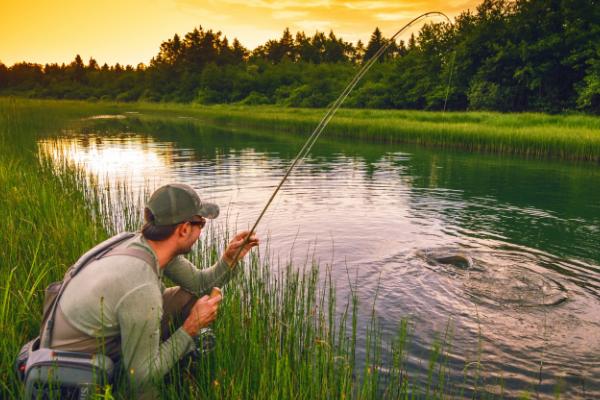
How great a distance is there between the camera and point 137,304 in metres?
2.46

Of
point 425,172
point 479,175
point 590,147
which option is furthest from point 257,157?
point 590,147

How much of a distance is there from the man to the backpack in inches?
2.1

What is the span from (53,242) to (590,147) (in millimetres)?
20721

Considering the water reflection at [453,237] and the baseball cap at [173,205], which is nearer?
the baseball cap at [173,205]

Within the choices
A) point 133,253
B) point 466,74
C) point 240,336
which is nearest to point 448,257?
point 240,336

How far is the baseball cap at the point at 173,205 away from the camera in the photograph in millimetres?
2775

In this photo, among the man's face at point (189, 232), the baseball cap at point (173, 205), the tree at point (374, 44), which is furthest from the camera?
the tree at point (374, 44)

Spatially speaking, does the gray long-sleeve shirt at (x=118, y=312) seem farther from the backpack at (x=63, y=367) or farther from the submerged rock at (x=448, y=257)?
the submerged rock at (x=448, y=257)

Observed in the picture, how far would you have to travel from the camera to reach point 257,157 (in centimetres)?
2089

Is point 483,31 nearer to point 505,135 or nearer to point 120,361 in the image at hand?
point 505,135

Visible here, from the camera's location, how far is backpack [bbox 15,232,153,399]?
2398 mm

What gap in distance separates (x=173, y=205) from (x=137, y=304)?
63 cm

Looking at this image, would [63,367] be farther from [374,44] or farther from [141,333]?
[374,44]

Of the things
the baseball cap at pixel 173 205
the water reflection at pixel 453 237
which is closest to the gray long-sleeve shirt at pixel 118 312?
the baseball cap at pixel 173 205
